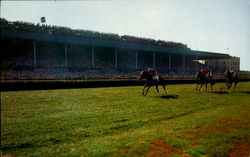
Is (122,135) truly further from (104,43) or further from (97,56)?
(97,56)

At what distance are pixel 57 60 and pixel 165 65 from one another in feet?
84.2

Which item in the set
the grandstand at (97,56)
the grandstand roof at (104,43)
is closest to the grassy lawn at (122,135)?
the grandstand at (97,56)

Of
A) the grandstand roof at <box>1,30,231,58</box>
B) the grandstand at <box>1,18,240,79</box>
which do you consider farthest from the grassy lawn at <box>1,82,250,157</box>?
the grandstand roof at <box>1,30,231,58</box>

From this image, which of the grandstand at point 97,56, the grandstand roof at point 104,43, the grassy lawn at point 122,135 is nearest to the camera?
the grassy lawn at point 122,135

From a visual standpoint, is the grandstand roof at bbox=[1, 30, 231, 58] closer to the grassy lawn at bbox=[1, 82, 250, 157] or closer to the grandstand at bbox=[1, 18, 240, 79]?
the grandstand at bbox=[1, 18, 240, 79]

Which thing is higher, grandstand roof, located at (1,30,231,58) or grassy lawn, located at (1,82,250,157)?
grandstand roof, located at (1,30,231,58)

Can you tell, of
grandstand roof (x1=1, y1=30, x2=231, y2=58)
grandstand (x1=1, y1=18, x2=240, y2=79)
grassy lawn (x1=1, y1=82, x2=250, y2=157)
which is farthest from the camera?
grandstand roof (x1=1, y1=30, x2=231, y2=58)

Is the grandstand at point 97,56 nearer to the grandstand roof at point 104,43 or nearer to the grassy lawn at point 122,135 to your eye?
the grandstand roof at point 104,43

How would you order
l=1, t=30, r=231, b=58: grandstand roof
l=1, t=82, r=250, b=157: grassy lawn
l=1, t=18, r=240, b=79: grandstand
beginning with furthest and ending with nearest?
l=1, t=30, r=231, b=58: grandstand roof
l=1, t=18, r=240, b=79: grandstand
l=1, t=82, r=250, b=157: grassy lawn

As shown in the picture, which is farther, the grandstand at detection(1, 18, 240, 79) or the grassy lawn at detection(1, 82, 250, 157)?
the grandstand at detection(1, 18, 240, 79)

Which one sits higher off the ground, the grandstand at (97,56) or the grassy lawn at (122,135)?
the grandstand at (97,56)

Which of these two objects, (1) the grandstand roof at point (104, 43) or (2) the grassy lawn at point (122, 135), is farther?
(1) the grandstand roof at point (104, 43)

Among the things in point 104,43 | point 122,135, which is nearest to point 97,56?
point 104,43

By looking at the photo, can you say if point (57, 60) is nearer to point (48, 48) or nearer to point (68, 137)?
point (48, 48)
